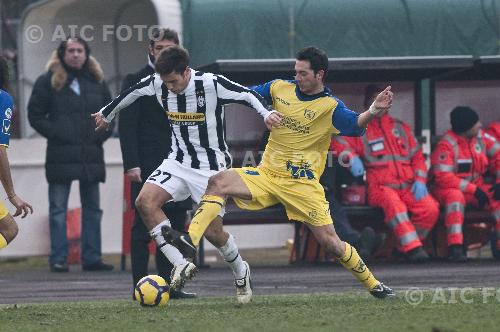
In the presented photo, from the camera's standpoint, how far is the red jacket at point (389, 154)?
52.9ft

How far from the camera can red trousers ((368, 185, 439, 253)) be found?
1589cm

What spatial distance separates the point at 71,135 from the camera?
628 inches

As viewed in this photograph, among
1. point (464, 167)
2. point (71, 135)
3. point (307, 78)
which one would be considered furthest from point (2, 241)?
point (464, 167)

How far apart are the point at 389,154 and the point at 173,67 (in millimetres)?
6287

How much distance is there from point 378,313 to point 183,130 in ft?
7.13

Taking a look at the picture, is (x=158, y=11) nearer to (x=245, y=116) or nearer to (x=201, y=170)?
(x=245, y=116)

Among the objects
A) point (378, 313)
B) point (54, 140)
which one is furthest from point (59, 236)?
point (378, 313)

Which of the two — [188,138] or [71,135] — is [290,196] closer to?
[188,138]

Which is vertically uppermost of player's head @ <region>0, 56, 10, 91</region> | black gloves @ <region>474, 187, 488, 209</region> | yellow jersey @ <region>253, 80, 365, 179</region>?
player's head @ <region>0, 56, 10, 91</region>

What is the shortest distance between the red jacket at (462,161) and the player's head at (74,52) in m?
4.12

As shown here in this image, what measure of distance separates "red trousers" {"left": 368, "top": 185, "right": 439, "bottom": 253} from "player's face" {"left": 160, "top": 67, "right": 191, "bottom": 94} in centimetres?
597

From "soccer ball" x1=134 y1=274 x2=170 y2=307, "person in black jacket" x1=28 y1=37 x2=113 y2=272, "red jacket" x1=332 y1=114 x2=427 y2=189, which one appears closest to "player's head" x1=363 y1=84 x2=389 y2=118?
"red jacket" x1=332 y1=114 x2=427 y2=189

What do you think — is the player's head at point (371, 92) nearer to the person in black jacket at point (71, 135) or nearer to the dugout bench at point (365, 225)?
the dugout bench at point (365, 225)

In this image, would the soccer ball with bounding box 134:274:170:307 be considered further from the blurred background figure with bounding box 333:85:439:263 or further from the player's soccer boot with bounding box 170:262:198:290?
the blurred background figure with bounding box 333:85:439:263
